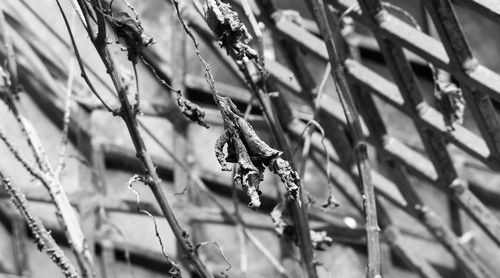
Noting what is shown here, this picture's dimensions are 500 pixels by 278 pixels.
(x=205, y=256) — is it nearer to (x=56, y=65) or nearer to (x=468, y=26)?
(x=56, y=65)

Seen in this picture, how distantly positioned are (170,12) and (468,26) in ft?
4.91

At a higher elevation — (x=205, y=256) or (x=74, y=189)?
(x=74, y=189)

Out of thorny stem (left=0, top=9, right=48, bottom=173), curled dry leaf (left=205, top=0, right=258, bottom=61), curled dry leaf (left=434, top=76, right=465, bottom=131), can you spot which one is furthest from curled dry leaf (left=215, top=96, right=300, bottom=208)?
curled dry leaf (left=434, top=76, right=465, bottom=131)

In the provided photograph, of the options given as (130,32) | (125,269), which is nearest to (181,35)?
(125,269)

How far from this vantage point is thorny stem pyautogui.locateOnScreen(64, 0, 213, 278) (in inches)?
68.2

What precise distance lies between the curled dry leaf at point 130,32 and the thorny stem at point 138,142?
1.2 inches

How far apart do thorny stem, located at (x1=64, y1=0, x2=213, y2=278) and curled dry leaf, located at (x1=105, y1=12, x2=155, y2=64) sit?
0.10 ft

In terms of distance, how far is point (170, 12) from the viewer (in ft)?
13.9

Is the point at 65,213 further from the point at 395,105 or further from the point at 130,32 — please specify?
the point at 395,105

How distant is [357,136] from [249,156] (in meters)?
0.54

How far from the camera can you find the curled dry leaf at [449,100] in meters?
2.62

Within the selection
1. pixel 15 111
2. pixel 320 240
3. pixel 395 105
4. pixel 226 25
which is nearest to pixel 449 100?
pixel 395 105

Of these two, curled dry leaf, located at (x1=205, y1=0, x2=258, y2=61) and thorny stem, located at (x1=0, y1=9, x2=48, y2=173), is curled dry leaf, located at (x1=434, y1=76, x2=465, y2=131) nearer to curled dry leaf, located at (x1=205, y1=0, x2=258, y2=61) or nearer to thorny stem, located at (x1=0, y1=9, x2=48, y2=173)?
curled dry leaf, located at (x1=205, y1=0, x2=258, y2=61)

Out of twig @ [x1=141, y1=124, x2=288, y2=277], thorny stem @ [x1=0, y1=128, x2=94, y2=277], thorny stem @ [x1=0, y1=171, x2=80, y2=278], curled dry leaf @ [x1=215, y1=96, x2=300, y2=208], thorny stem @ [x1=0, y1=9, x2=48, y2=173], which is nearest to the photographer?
curled dry leaf @ [x1=215, y1=96, x2=300, y2=208]
